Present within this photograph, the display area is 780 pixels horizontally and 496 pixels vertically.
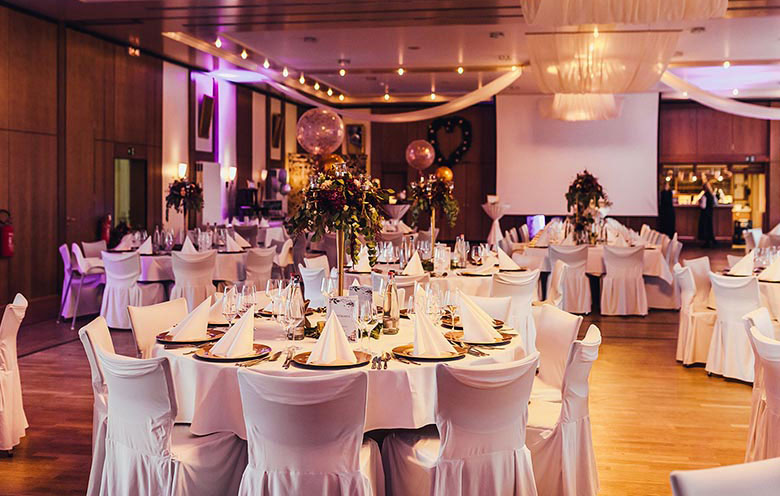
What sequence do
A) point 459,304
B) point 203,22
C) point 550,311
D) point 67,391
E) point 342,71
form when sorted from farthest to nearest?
point 342,71
point 203,22
point 67,391
point 550,311
point 459,304

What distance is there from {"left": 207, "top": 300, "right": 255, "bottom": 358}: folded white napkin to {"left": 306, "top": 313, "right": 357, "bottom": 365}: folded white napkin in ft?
1.11

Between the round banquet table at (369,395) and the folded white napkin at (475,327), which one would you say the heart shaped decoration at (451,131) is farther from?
the round banquet table at (369,395)

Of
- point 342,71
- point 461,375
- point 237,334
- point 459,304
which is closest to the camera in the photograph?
point 461,375

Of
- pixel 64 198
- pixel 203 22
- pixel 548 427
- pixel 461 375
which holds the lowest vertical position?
pixel 548 427

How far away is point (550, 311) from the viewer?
478 centimetres

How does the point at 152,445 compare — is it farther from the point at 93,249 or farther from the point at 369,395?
the point at 93,249

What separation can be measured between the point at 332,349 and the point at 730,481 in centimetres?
201

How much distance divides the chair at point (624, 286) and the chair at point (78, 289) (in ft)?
21.1

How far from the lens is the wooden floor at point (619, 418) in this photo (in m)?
4.62

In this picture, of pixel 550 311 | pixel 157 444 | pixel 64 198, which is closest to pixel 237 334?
pixel 157 444

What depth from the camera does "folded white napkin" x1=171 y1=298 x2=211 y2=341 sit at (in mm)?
4094

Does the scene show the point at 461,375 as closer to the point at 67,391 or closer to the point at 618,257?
the point at 67,391

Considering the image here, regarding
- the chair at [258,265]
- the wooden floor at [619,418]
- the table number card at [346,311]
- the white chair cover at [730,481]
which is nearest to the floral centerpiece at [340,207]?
the table number card at [346,311]

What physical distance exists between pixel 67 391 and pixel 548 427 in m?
4.12
